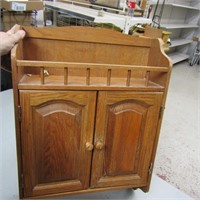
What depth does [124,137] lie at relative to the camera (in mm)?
980

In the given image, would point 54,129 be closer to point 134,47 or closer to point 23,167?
point 23,167

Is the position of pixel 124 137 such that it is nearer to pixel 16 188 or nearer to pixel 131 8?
pixel 16 188

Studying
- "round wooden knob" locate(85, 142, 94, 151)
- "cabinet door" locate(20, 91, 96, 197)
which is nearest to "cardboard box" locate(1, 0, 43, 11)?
"cabinet door" locate(20, 91, 96, 197)

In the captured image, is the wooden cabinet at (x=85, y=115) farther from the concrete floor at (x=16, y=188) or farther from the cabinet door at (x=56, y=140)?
the concrete floor at (x=16, y=188)

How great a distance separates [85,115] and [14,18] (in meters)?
1.69

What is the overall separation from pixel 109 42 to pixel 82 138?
1.56 ft

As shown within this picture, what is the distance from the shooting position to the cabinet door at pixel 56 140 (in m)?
0.83

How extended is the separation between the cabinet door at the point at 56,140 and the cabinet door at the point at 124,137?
0.05 metres

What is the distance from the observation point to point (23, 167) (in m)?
0.92

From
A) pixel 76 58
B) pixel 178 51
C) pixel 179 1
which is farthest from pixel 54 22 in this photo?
pixel 178 51

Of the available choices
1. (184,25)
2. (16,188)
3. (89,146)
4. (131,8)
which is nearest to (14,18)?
(131,8)

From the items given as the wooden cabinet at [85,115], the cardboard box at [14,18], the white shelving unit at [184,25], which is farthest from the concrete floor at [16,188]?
the white shelving unit at [184,25]

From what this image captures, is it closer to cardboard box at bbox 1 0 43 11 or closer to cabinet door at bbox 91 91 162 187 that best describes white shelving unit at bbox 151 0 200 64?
cardboard box at bbox 1 0 43 11

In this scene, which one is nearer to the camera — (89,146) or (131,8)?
(89,146)
